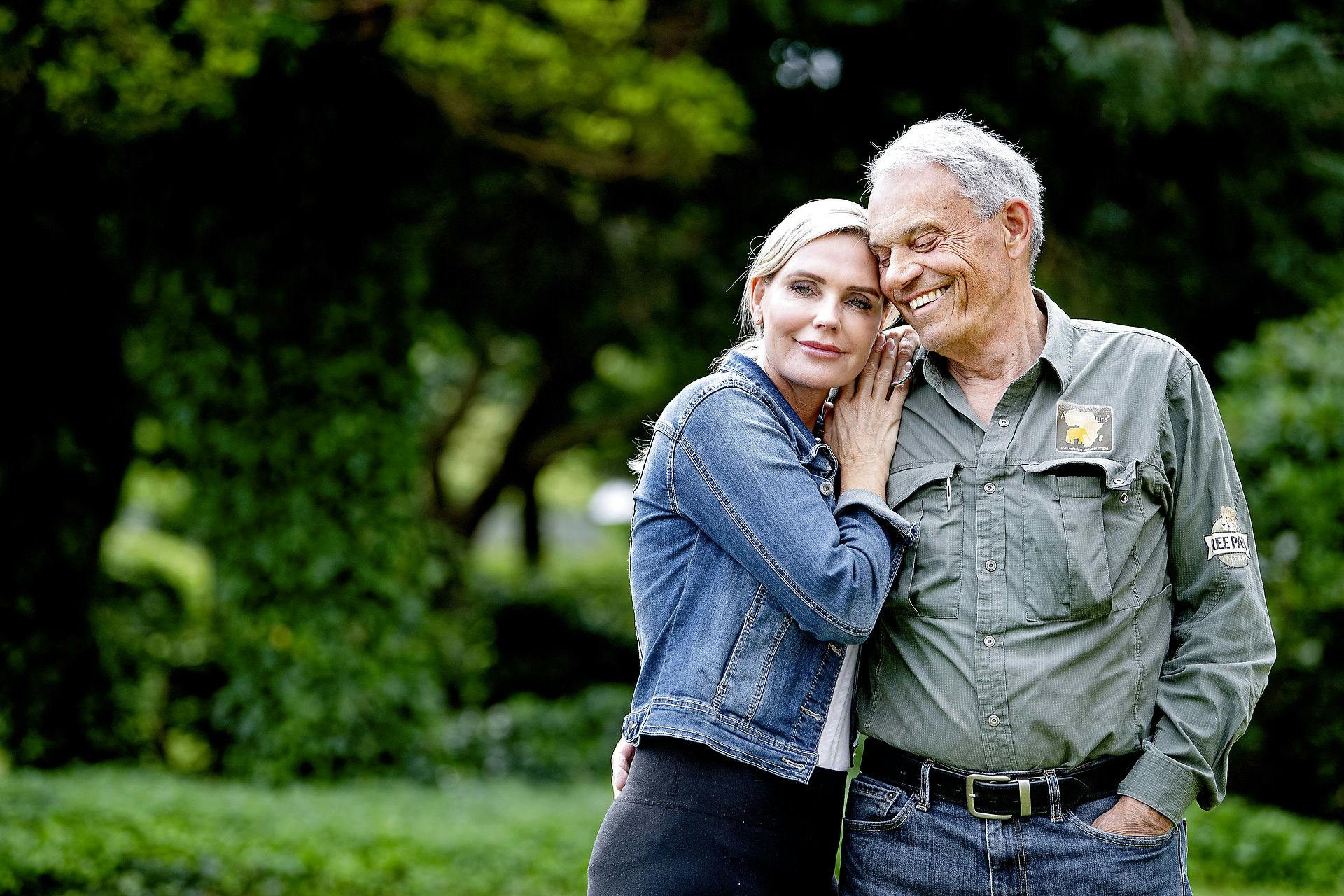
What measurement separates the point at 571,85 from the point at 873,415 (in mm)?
4318

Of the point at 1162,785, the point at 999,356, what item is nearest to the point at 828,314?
the point at 999,356

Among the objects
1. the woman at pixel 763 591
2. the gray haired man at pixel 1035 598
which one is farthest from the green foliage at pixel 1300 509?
the woman at pixel 763 591

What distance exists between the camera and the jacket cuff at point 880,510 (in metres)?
2.27

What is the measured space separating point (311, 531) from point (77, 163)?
2.32 m

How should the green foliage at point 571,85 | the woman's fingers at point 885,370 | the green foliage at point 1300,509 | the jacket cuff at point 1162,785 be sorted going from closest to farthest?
1. the jacket cuff at point 1162,785
2. the woman's fingers at point 885,370
3. the green foliage at point 1300,509
4. the green foliage at point 571,85

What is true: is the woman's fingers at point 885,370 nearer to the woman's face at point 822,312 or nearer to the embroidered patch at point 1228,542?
the woman's face at point 822,312

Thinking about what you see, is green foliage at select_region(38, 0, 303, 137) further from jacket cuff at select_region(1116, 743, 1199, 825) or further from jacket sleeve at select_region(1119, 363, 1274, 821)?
jacket cuff at select_region(1116, 743, 1199, 825)

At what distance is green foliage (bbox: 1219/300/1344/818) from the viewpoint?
221 inches

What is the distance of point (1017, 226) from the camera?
242 cm

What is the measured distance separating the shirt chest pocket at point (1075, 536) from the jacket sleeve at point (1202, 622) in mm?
133

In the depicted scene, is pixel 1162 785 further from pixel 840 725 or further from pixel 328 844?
pixel 328 844

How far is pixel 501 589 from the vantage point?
480 inches

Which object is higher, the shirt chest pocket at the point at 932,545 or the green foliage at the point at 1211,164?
the green foliage at the point at 1211,164

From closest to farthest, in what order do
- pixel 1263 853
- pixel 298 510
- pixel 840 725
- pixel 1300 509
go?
pixel 840 725
pixel 1300 509
pixel 1263 853
pixel 298 510
